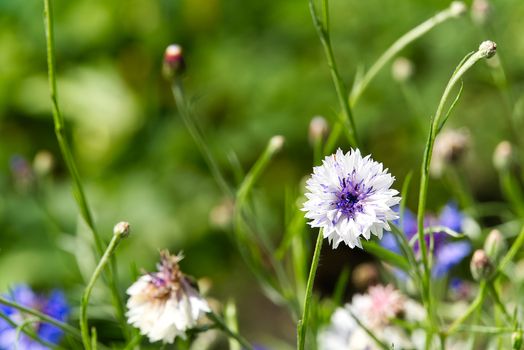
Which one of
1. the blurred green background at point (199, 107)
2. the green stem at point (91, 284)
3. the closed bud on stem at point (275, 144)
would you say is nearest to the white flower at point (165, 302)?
the green stem at point (91, 284)

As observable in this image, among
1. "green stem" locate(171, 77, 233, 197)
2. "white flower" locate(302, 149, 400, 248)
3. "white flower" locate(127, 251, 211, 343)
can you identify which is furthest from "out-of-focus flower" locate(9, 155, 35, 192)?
"white flower" locate(302, 149, 400, 248)

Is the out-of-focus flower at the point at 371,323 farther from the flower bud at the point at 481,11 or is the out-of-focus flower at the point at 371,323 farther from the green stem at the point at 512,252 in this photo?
the flower bud at the point at 481,11

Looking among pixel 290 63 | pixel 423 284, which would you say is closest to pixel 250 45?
pixel 290 63

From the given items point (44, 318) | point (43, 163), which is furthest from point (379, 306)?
point (43, 163)

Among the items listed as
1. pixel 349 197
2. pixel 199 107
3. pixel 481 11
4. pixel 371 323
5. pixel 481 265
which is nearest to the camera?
pixel 349 197

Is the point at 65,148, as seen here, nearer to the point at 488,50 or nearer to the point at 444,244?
the point at 488,50

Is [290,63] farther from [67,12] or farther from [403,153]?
[67,12]
